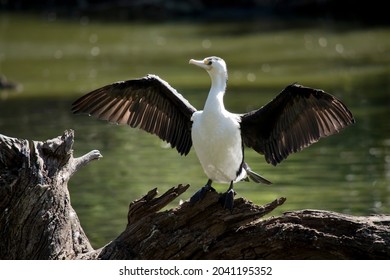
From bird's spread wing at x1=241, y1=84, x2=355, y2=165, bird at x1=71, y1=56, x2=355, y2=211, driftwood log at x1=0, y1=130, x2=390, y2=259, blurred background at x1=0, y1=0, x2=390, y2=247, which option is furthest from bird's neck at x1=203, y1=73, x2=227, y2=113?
blurred background at x1=0, y1=0, x2=390, y2=247

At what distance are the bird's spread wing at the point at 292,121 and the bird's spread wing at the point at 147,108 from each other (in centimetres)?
64

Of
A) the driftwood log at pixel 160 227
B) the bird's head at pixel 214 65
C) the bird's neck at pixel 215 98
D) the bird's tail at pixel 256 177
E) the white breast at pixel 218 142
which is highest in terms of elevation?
the bird's head at pixel 214 65

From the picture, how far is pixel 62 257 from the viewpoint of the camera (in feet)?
28.6

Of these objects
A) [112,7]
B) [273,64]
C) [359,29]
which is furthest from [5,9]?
[273,64]

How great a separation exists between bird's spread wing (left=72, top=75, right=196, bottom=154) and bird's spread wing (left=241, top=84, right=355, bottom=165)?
64 cm

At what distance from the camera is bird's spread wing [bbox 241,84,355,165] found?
29.3ft

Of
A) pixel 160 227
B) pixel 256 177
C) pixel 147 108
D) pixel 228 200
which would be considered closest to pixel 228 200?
pixel 228 200

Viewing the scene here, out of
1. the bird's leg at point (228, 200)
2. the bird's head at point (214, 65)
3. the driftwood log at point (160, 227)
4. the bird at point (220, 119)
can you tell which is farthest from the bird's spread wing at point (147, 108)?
the bird's leg at point (228, 200)

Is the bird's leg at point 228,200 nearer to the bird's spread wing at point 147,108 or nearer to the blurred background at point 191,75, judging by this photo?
the bird's spread wing at point 147,108

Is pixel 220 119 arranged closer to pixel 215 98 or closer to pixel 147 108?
pixel 215 98

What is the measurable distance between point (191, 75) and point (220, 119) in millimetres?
16281

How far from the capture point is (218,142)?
862cm

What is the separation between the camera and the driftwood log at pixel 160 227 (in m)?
8.00

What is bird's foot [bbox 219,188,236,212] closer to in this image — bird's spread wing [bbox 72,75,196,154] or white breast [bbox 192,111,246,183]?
white breast [bbox 192,111,246,183]
